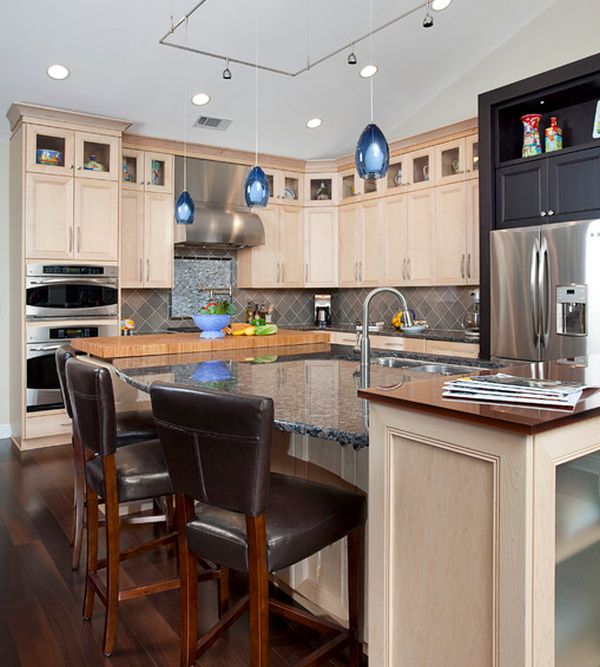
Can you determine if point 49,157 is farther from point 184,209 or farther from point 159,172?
point 184,209

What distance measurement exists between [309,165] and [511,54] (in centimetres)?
234

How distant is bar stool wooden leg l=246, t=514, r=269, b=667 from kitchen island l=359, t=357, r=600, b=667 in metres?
0.27

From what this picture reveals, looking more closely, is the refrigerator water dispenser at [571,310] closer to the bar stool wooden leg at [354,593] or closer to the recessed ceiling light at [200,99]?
the bar stool wooden leg at [354,593]

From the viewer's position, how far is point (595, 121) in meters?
3.79

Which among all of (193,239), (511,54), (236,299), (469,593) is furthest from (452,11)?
(469,593)

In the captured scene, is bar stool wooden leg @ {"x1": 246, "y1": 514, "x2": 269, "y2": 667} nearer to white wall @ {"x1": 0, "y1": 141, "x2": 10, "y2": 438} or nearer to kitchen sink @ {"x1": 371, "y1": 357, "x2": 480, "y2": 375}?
kitchen sink @ {"x1": 371, "y1": 357, "x2": 480, "y2": 375}

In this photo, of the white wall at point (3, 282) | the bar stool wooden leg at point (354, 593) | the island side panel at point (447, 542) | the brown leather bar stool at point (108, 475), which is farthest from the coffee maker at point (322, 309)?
the island side panel at point (447, 542)

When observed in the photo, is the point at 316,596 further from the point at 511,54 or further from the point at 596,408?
the point at 511,54

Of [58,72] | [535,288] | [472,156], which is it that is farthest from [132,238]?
[535,288]

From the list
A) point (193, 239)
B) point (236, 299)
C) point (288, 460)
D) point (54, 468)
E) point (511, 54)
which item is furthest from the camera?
point (236, 299)

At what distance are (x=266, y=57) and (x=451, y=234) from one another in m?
2.12

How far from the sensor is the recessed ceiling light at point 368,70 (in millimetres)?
4798

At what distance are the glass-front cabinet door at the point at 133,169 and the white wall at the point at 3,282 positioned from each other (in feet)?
3.22

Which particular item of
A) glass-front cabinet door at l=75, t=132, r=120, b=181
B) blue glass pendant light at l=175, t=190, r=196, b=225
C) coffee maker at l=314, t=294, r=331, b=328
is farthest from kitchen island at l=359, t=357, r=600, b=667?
coffee maker at l=314, t=294, r=331, b=328
